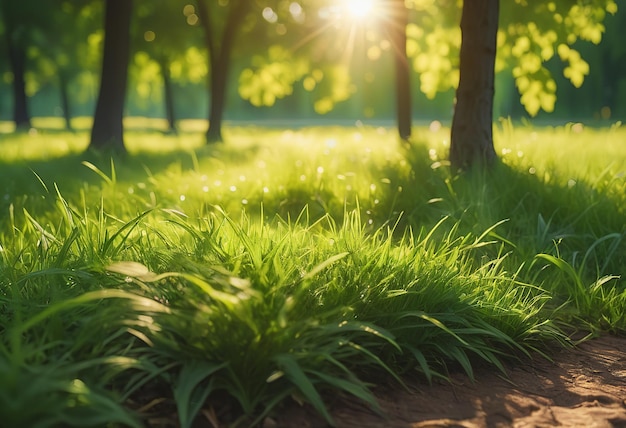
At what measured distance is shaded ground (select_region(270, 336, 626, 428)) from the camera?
233 centimetres

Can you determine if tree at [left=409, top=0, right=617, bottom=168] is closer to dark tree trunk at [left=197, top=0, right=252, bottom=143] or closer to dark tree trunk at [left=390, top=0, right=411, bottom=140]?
dark tree trunk at [left=390, top=0, right=411, bottom=140]

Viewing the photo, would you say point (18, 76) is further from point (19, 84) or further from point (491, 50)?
point (491, 50)

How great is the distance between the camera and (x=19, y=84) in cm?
2770

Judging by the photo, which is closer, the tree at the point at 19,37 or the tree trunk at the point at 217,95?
the tree trunk at the point at 217,95

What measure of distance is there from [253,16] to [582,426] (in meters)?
18.5

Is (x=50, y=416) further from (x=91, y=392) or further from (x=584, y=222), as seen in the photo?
(x=584, y=222)

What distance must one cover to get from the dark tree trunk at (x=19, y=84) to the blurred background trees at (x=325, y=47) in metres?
0.05

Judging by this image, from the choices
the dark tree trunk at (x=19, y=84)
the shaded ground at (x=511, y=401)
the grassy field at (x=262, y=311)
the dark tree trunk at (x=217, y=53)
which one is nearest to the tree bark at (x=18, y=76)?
the dark tree trunk at (x=19, y=84)

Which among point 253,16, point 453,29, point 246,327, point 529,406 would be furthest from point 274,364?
point 253,16

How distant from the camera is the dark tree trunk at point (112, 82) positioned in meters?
11.4

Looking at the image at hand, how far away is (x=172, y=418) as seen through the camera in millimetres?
2223

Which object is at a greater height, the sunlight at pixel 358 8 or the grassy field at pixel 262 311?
the sunlight at pixel 358 8

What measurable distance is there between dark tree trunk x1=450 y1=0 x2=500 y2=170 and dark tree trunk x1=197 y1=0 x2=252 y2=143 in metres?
11.0

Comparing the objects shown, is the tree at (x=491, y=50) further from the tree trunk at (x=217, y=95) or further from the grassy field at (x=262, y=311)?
the tree trunk at (x=217, y=95)
